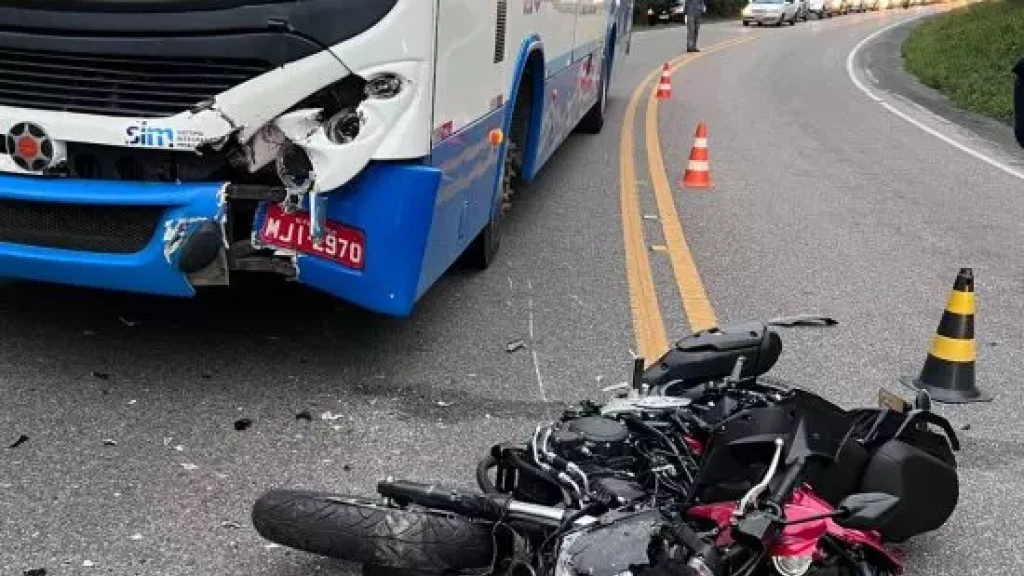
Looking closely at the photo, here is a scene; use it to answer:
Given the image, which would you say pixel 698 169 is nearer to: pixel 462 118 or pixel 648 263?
pixel 648 263

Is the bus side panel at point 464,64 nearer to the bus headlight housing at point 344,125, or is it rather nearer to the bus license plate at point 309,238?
the bus headlight housing at point 344,125

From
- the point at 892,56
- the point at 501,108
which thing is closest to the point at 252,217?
the point at 501,108

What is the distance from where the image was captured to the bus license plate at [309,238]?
13.7 feet

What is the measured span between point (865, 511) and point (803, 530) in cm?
23

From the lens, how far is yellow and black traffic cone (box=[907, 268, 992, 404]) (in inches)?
200

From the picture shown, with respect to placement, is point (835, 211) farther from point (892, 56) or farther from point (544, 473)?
point (892, 56)

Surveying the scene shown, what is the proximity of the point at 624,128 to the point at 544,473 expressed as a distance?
36.8ft

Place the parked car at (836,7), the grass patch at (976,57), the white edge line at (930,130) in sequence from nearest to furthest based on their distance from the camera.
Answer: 1. the white edge line at (930,130)
2. the grass patch at (976,57)
3. the parked car at (836,7)

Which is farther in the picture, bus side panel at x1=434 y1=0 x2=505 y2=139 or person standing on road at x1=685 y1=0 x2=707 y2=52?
person standing on road at x1=685 y1=0 x2=707 y2=52

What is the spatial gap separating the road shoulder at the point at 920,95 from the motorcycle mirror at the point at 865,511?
1125cm

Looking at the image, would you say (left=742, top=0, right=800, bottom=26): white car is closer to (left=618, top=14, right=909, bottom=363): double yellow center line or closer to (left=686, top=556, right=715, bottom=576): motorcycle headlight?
(left=618, top=14, right=909, bottom=363): double yellow center line

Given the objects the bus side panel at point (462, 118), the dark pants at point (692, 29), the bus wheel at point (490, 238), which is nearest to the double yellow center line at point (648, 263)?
the bus wheel at point (490, 238)

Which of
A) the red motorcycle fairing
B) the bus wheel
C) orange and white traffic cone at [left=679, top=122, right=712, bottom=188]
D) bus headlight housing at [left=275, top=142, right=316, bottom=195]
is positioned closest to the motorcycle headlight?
the red motorcycle fairing

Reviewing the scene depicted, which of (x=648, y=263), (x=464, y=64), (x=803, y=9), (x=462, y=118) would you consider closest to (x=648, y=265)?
(x=648, y=263)
